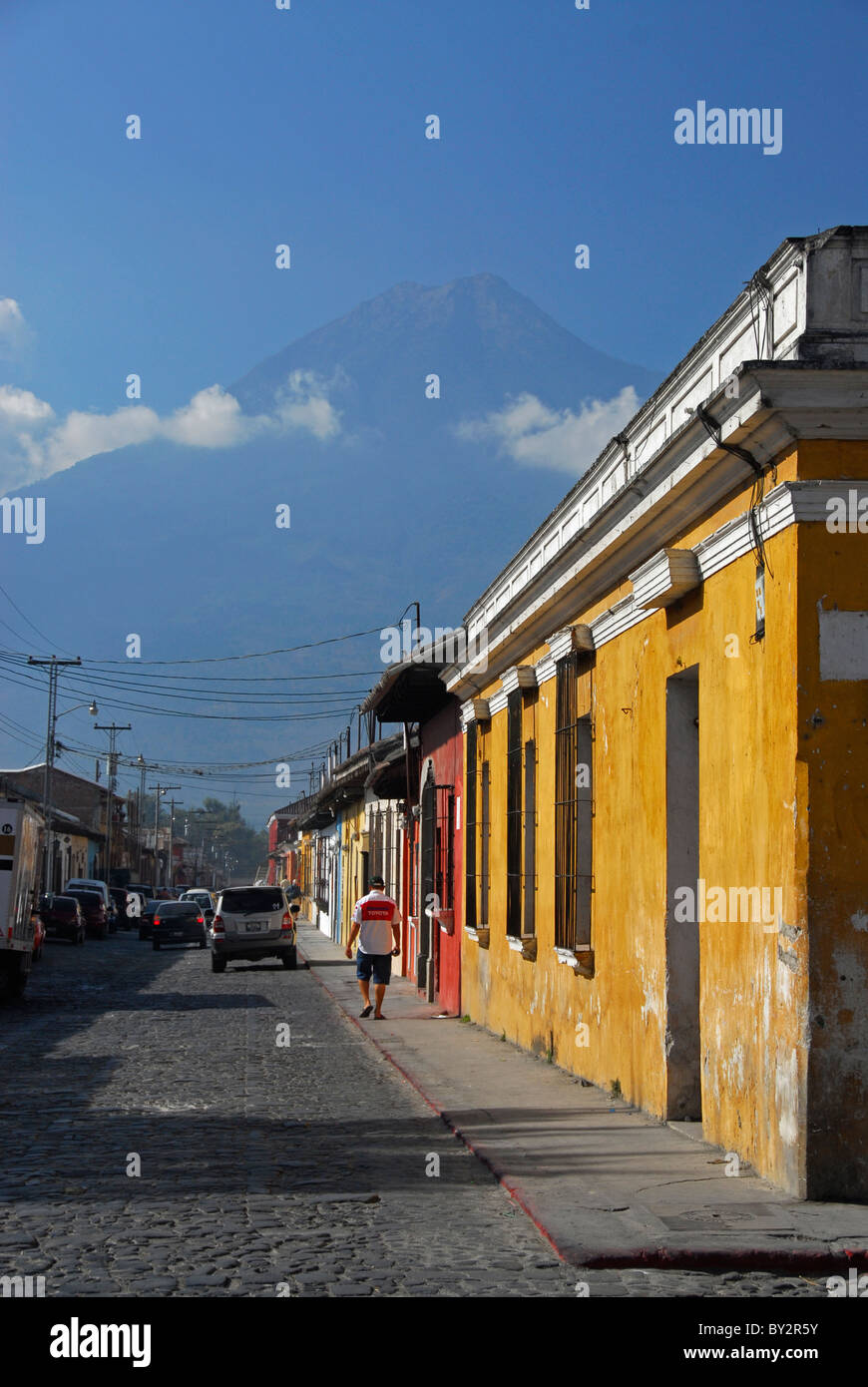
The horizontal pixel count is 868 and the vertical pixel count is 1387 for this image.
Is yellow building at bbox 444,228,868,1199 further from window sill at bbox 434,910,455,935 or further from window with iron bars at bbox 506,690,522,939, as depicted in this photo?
window sill at bbox 434,910,455,935

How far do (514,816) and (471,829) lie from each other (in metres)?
3.16

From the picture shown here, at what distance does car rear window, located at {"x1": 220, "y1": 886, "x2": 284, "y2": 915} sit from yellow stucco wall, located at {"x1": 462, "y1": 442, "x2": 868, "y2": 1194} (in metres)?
18.7

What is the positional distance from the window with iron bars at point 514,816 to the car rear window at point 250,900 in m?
15.1

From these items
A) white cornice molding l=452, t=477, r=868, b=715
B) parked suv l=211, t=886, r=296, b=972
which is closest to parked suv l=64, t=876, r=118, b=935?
parked suv l=211, t=886, r=296, b=972

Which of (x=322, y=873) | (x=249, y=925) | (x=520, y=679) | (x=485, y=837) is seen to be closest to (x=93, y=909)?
(x=322, y=873)

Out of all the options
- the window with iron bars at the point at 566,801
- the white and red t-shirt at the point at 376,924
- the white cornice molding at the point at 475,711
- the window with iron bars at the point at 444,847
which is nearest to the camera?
the window with iron bars at the point at 566,801

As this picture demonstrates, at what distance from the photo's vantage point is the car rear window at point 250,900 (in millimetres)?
29922

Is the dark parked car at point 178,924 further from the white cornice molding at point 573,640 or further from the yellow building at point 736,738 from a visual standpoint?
the white cornice molding at point 573,640

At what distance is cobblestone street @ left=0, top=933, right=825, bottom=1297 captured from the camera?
5938mm

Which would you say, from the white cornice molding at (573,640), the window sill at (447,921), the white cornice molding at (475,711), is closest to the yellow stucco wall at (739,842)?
the white cornice molding at (573,640)

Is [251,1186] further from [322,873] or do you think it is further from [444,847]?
[322,873]

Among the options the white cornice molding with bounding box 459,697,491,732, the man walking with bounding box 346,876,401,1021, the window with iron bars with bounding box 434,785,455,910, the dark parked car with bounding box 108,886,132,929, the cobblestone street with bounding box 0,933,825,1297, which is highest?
the white cornice molding with bounding box 459,697,491,732

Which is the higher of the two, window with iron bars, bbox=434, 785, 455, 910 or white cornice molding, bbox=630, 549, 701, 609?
white cornice molding, bbox=630, 549, 701, 609
